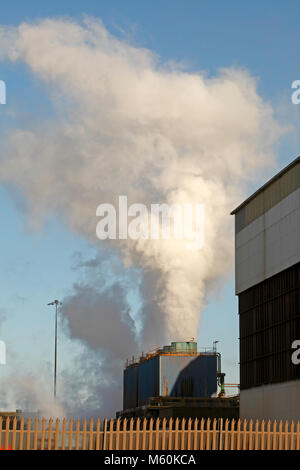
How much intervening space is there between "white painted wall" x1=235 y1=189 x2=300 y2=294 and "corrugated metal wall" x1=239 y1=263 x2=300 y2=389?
29.2 inches

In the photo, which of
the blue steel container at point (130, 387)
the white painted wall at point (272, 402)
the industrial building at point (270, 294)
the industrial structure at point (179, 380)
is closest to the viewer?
the white painted wall at point (272, 402)

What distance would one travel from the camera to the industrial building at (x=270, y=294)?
175ft

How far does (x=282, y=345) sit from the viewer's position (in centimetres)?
5541

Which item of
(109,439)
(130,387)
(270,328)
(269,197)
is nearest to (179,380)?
(130,387)

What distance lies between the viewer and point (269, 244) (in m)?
57.8

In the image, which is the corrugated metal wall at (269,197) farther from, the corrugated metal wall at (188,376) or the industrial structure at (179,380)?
the corrugated metal wall at (188,376)

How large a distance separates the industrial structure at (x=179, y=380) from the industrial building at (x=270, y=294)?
20899 millimetres

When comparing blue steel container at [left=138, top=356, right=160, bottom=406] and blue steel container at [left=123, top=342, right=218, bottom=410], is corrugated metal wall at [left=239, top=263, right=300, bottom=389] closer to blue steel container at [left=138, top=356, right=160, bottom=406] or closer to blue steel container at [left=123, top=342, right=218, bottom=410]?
blue steel container at [left=123, top=342, right=218, bottom=410]

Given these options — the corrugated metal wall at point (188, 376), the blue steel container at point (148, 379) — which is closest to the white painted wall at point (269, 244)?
the corrugated metal wall at point (188, 376)

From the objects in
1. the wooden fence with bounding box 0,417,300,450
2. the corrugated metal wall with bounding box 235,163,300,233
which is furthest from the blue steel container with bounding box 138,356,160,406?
the wooden fence with bounding box 0,417,300,450

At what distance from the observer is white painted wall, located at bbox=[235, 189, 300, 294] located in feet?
175
